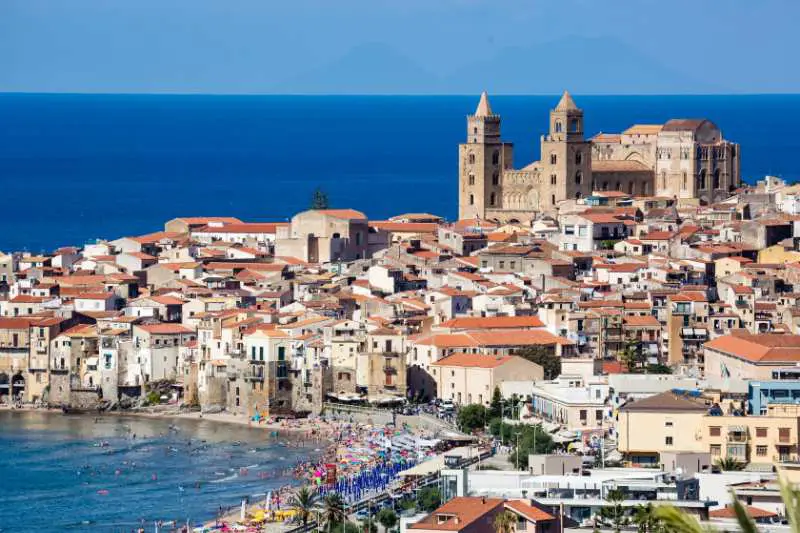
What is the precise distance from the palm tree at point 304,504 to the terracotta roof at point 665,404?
20.0 ft

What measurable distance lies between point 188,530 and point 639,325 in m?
17.1

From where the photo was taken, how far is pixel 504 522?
33094 mm

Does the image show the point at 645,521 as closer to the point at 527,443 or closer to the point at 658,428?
the point at 658,428

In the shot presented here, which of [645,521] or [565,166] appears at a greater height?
[565,166]

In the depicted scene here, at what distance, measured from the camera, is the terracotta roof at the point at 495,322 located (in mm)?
58281

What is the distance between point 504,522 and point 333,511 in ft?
28.7

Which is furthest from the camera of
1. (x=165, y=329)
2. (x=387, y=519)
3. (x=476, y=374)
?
(x=165, y=329)

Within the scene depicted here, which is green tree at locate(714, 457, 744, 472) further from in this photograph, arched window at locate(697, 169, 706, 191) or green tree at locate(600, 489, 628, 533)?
arched window at locate(697, 169, 706, 191)

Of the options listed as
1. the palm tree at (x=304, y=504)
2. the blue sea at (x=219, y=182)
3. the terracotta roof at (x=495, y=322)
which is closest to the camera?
the palm tree at (x=304, y=504)

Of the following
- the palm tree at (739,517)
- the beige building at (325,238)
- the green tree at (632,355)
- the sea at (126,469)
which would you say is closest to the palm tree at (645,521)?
the palm tree at (739,517)

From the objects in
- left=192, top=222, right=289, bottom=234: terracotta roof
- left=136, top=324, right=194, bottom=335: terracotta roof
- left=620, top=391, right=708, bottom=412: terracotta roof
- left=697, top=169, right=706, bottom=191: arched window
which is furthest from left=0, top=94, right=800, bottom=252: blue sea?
left=620, top=391, right=708, bottom=412: terracotta roof

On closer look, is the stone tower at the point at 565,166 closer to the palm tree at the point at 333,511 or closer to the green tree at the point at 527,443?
the green tree at the point at 527,443

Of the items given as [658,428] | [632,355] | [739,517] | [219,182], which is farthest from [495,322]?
[219,182]

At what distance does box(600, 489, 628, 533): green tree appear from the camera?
33.5 m
